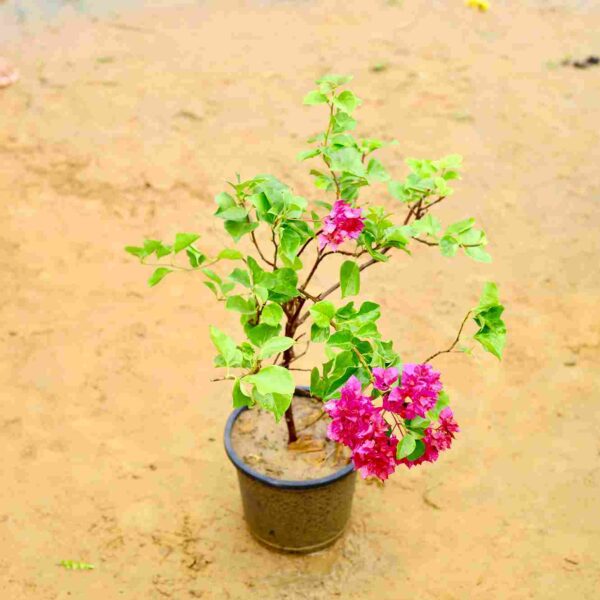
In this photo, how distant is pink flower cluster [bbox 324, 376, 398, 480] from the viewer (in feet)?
6.36

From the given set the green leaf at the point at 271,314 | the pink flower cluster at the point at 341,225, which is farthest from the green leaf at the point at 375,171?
the green leaf at the point at 271,314

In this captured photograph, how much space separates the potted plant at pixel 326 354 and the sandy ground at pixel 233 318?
357 millimetres

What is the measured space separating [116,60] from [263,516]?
380 centimetres

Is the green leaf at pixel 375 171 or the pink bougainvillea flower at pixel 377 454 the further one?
the green leaf at pixel 375 171

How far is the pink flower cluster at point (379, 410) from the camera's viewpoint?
1.94 meters

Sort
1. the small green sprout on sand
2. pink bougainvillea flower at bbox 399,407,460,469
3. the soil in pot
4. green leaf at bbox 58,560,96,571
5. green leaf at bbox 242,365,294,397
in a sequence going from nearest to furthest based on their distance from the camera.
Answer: green leaf at bbox 242,365,294,397 → pink bougainvillea flower at bbox 399,407,460,469 → the soil in pot → green leaf at bbox 58,560,96,571 → the small green sprout on sand

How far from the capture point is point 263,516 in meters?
2.65

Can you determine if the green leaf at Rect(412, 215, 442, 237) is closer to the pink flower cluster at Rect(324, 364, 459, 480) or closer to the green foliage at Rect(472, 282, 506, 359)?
the green foliage at Rect(472, 282, 506, 359)

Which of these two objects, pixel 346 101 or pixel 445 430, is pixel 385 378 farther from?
pixel 346 101

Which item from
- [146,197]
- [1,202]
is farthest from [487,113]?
[1,202]

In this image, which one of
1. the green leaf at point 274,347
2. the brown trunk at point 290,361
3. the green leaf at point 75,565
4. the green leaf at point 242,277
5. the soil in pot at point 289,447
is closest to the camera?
the green leaf at point 274,347

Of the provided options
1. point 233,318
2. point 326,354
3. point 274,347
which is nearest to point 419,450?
point 326,354

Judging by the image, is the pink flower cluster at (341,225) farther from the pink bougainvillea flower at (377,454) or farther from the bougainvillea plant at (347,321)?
the pink bougainvillea flower at (377,454)

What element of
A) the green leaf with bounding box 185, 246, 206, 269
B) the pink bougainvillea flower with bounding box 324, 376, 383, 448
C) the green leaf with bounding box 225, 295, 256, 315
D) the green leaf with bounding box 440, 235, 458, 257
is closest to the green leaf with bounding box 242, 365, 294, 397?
the pink bougainvillea flower with bounding box 324, 376, 383, 448
